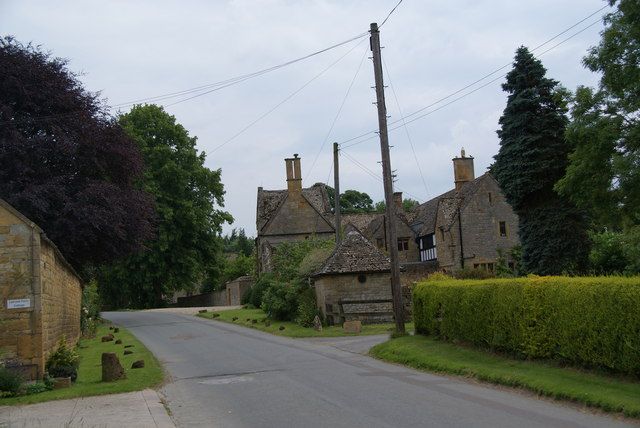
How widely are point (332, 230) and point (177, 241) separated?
47.0 feet

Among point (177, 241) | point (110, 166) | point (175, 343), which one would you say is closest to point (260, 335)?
point (175, 343)

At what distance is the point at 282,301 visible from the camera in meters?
32.7

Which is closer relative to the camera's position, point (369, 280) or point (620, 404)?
point (620, 404)

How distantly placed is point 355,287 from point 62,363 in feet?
50.2

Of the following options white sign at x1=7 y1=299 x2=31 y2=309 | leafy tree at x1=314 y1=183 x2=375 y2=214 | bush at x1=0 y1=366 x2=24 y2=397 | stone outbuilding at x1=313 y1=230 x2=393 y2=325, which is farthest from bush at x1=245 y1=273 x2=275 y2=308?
leafy tree at x1=314 y1=183 x2=375 y2=214

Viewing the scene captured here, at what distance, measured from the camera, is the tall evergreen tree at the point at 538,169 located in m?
31.0

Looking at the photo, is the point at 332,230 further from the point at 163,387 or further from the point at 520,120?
the point at 163,387

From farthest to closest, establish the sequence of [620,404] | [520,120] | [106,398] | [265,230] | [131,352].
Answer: [265,230] → [520,120] → [131,352] → [106,398] → [620,404]

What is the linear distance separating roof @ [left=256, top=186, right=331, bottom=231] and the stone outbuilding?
31.9m

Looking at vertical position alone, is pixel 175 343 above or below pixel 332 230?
below

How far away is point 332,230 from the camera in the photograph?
61.0 metres

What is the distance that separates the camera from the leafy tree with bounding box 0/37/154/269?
24.2 meters

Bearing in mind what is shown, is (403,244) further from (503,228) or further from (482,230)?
(503,228)

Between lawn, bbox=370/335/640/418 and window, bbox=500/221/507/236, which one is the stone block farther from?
window, bbox=500/221/507/236
